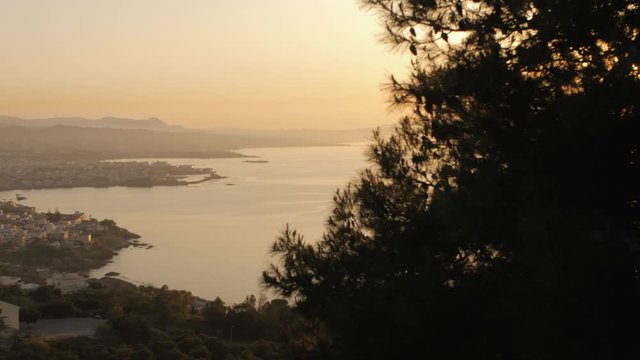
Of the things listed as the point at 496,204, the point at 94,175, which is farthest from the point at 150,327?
the point at 94,175

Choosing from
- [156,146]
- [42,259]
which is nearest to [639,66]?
[42,259]

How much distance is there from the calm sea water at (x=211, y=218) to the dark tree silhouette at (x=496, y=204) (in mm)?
365

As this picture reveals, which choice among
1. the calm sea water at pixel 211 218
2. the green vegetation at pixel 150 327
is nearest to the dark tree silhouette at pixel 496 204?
the calm sea water at pixel 211 218

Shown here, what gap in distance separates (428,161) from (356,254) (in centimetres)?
50

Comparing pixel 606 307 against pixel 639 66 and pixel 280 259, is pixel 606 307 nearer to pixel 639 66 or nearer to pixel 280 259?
pixel 639 66

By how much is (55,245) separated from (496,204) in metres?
16.2

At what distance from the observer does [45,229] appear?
62.3 feet

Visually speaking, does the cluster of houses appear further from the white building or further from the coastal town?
the coastal town

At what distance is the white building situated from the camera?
6.84 metres

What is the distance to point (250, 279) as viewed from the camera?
1267 cm

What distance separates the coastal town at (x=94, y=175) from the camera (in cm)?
3456

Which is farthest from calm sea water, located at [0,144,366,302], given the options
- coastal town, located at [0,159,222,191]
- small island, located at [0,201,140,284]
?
coastal town, located at [0,159,222,191]

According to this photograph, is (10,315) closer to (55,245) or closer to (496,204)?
(496,204)

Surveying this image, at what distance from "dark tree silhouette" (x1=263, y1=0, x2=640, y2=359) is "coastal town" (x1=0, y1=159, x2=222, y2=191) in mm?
31571
